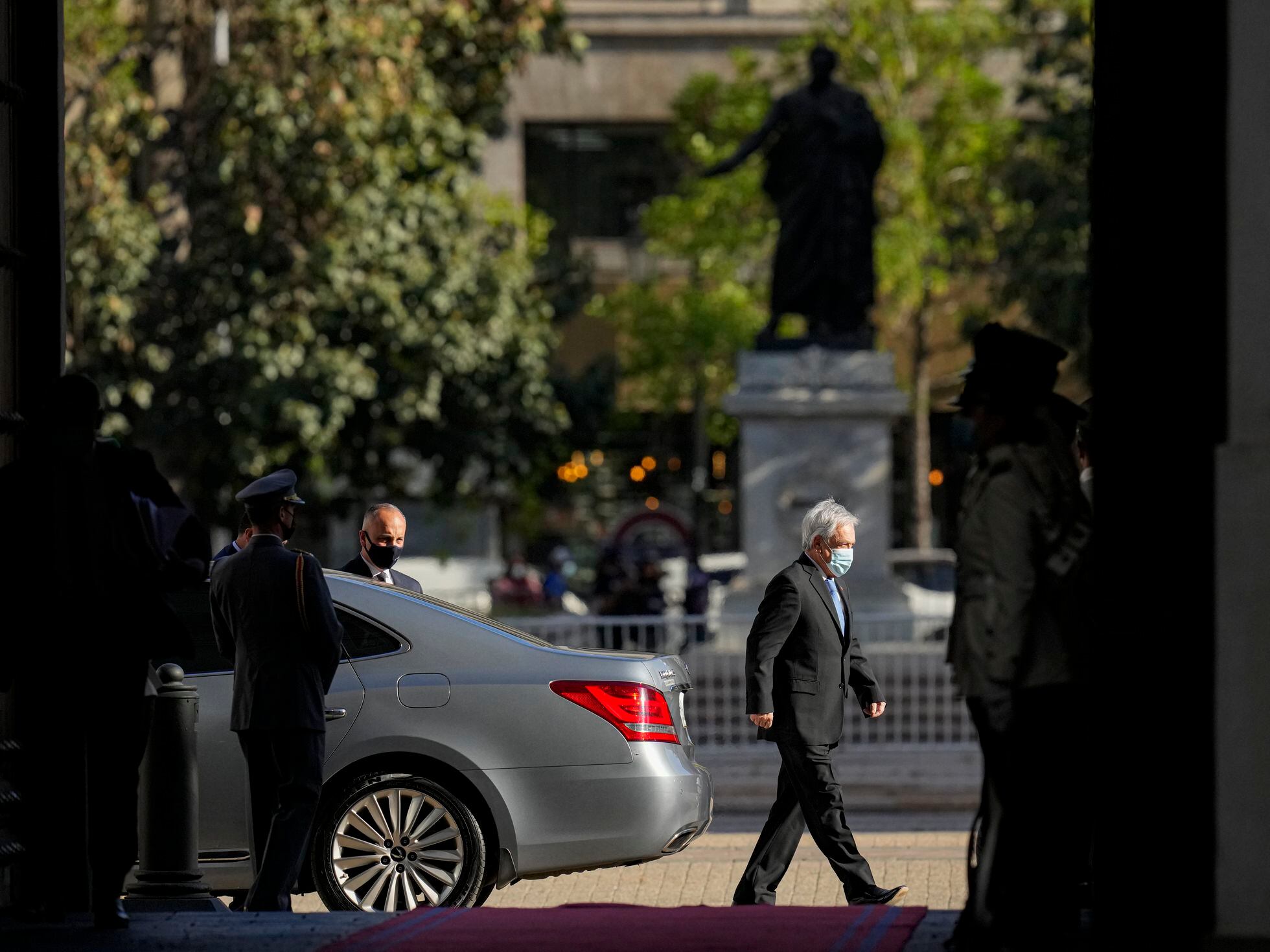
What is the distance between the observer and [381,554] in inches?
402

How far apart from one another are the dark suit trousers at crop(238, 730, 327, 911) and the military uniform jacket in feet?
9.74

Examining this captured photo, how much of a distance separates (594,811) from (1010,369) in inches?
144

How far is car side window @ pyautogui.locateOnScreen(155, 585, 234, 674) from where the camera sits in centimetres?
932

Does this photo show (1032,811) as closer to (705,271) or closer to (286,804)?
(286,804)

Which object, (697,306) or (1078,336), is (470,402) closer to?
(1078,336)

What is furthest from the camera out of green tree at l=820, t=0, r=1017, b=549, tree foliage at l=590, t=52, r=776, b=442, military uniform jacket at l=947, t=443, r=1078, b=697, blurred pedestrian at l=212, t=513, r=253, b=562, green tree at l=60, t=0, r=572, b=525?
tree foliage at l=590, t=52, r=776, b=442

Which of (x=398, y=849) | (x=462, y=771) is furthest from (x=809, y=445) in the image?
(x=398, y=849)

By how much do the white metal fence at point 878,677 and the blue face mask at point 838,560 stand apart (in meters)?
5.90

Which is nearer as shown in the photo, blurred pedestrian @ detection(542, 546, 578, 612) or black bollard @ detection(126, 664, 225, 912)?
black bollard @ detection(126, 664, 225, 912)

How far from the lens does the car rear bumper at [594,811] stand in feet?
29.3

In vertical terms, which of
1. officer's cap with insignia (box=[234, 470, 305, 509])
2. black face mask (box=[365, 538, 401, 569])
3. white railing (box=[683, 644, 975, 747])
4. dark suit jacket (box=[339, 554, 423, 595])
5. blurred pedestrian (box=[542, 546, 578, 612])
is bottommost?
blurred pedestrian (box=[542, 546, 578, 612])

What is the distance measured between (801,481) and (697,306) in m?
22.1

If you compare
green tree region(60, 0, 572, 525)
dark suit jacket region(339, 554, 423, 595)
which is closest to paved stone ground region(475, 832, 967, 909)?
dark suit jacket region(339, 554, 423, 595)

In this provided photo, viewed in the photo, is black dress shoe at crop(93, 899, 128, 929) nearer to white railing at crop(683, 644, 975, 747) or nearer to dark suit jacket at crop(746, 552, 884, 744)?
dark suit jacket at crop(746, 552, 884, 744)
